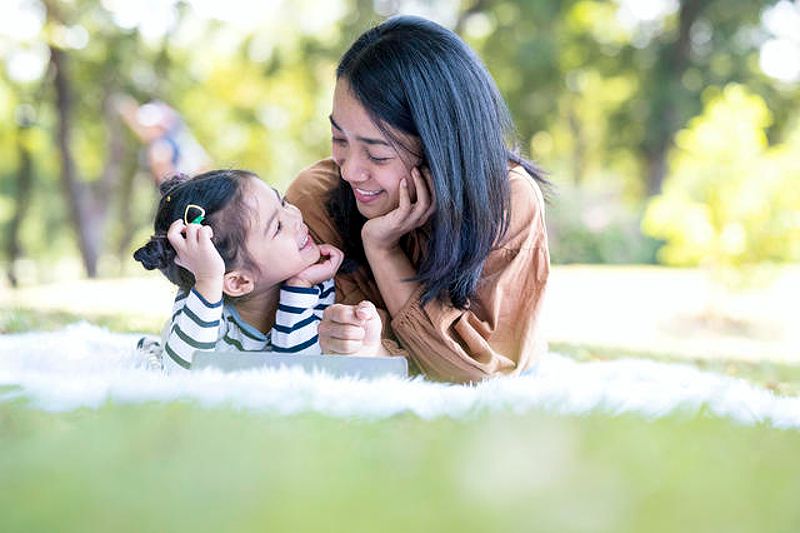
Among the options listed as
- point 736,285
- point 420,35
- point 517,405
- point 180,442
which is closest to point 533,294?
point 420,35

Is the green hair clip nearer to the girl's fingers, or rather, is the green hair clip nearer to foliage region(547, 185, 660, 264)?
the girl's fingers

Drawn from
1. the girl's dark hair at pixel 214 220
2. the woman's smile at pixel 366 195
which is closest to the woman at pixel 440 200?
the woman's smile at pixel 366 195

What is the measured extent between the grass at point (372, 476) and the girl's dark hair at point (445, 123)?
1.24 meters

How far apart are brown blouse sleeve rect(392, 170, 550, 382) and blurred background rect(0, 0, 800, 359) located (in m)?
6.12

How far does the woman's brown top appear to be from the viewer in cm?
256

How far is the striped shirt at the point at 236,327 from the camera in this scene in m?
2.39

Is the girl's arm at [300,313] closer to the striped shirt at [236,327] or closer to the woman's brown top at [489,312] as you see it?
the striped shirt at [236,327]

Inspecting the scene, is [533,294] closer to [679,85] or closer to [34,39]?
[34,39]

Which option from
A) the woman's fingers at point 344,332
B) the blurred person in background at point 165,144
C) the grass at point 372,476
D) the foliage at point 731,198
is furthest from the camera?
the blurred person in background at point 165,144

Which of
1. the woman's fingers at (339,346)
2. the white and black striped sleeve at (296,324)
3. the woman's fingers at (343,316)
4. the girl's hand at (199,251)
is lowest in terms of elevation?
the white and black striped sleeve at (296,324)

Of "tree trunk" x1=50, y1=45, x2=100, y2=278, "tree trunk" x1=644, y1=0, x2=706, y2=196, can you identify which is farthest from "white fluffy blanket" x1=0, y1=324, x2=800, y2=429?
"tree trunk" x1=644, y1=0, x2=706, y2=196

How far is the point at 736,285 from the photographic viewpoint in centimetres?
964

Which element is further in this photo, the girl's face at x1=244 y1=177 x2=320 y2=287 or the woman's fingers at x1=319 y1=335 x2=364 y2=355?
the girl's face at x1=244 y1=177 x2=320 y2=287

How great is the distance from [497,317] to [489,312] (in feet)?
0.10
